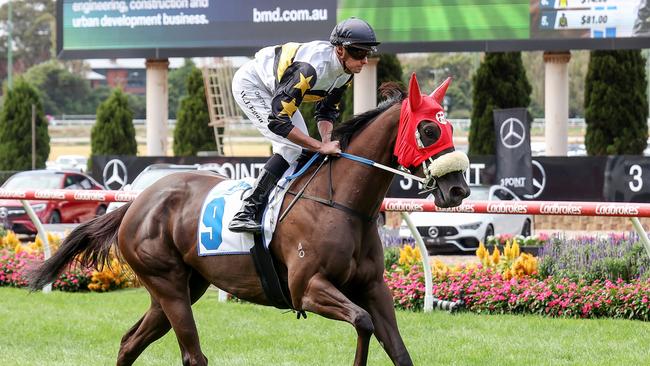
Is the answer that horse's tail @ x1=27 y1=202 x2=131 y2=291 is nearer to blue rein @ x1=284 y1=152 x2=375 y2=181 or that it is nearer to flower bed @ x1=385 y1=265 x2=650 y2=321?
blue rein @ x1=284 y1=152 x2=375 y2=181

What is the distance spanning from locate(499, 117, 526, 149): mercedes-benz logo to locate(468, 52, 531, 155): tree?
6345mm

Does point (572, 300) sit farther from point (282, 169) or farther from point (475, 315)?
point (282, 169)

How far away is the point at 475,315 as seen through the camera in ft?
29.7

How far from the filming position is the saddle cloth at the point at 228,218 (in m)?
5.96

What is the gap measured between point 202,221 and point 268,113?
2.49ft

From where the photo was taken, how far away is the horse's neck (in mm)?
5721

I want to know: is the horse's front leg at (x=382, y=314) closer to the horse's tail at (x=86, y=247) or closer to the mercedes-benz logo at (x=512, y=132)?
the horse's tail at (x=86, y=247)

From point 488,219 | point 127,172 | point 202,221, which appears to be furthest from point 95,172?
point 202,221

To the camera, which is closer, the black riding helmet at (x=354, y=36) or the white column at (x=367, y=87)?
the black riding helmet at (x=354, y=36)

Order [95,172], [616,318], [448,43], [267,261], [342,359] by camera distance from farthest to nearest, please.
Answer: [95,172] → [448,43] → [616,318] → [342,359] → [267,261]

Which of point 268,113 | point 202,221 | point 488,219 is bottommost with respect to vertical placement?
point 488,219

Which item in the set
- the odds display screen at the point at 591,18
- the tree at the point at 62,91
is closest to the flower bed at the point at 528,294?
Result: the odds display screen at the point at 591,18

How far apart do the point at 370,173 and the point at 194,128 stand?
21.8 meters

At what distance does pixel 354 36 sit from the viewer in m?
5.71
